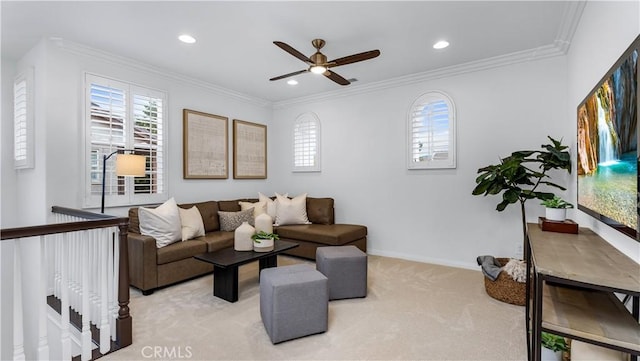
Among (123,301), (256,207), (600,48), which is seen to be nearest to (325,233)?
(256,207)

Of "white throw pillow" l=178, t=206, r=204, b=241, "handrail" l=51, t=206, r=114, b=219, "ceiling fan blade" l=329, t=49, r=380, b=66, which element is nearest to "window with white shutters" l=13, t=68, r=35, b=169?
"handrail" l=51, t=206, r=114, b=219

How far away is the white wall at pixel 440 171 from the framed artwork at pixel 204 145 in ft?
4.92

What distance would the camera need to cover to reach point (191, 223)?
3754 mm

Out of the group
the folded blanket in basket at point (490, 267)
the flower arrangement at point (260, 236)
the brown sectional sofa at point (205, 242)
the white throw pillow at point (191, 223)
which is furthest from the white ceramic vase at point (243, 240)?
the folded blanket in basket at point (490, 267)

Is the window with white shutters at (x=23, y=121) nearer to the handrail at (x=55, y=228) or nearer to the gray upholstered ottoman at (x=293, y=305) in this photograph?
the handrail at (x=55, y=228)

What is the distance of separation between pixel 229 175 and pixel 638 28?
478 centimetres

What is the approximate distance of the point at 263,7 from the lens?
8.55 feet

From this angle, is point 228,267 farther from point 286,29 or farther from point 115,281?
point 286,29

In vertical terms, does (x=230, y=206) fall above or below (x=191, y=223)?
above

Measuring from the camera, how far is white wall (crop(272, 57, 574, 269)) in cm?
354

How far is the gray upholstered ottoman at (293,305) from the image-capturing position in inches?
86.0

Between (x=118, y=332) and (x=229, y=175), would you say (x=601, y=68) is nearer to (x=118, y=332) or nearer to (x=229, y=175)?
(x=118, y=332)

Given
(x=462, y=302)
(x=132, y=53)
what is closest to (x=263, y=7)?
(x=132, y=53)

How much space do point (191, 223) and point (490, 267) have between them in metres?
3.42
